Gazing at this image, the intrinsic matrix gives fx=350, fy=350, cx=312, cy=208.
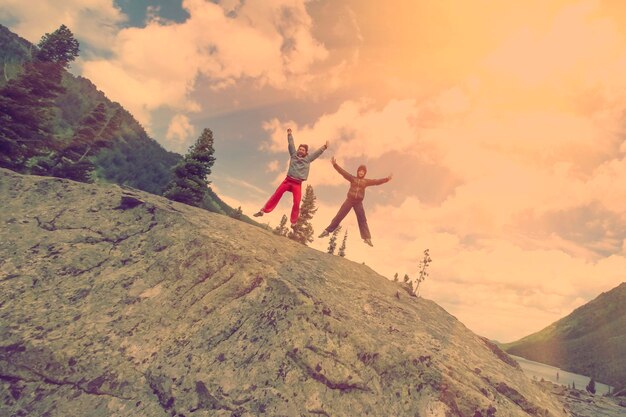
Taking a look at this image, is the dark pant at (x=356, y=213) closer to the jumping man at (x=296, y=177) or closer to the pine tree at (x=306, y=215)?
the jumping man at (x=296, y=177)

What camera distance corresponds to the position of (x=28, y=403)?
17.6 ft

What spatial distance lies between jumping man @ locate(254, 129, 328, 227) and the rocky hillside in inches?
97.1

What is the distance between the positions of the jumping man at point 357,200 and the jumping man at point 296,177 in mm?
1168

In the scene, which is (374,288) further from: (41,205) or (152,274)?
(41,205)

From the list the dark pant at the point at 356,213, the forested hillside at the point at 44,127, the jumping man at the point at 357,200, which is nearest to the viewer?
the jumping man at the point at 357,200

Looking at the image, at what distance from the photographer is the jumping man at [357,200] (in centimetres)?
1205

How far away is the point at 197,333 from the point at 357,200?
7.32 m

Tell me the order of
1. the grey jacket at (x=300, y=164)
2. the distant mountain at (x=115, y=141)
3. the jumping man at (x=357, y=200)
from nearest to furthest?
1. the grey jacket at (x=300, y=164)
2. the jumping man at (x=357, y=200)
3. the distant mountain at (x=115, y=141)

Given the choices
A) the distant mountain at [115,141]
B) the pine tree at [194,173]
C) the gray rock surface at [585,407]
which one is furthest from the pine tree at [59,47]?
the distant mountain at [115,141]

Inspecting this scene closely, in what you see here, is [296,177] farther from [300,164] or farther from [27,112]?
[27,112]

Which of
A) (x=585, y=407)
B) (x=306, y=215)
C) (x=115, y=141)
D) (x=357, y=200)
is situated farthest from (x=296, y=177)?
(x=115, y=141)

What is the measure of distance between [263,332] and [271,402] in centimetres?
125

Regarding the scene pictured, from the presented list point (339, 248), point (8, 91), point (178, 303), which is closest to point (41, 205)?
point (178, 303)

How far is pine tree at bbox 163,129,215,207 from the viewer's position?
34594 millimetres
